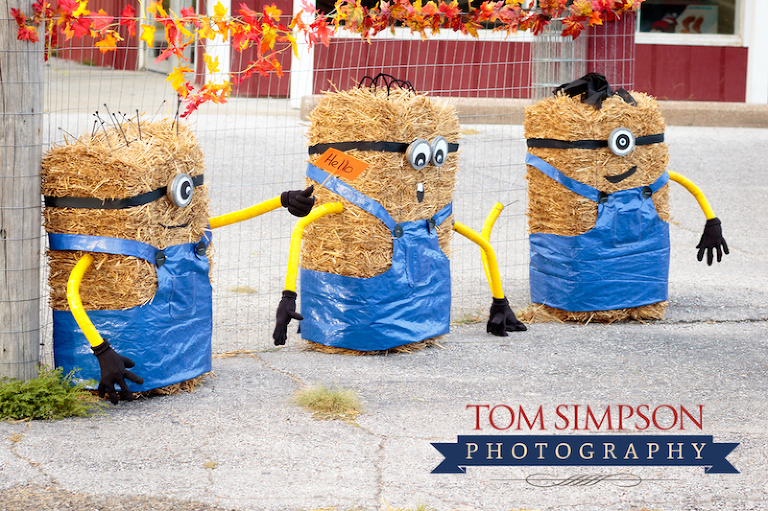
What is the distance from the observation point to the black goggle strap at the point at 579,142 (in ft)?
19.0

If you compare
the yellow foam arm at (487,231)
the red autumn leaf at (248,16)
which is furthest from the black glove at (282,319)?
the yellow foam arm at (487,231)

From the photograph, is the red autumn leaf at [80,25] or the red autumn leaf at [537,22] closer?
the red autumn leaf at [80,25]

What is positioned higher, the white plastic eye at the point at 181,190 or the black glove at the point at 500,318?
the white plastic eye at the point at 181,190

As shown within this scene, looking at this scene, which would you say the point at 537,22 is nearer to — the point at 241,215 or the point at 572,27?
the point at 572,27

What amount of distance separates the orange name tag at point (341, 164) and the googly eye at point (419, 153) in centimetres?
25

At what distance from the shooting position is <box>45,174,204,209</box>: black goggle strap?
4141 mm

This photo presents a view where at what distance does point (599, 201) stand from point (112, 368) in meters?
3.21

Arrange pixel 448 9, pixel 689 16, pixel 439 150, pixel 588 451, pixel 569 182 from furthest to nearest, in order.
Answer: pixel 689 16
pixel 569 182
pixel 448 9
pixel 439 150
pixel 588 451

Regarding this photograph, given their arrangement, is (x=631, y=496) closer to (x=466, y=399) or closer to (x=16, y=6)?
(x=466, y=399)

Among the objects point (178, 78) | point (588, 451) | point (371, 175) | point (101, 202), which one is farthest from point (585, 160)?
point (101, 202)

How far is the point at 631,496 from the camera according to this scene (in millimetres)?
3549

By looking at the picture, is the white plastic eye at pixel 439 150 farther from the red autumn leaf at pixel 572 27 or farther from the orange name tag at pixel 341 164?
the red autumn leaf at pixel 572 27

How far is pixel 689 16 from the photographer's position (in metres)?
15.6

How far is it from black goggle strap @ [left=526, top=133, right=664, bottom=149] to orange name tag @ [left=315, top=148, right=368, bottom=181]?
1389 mm
